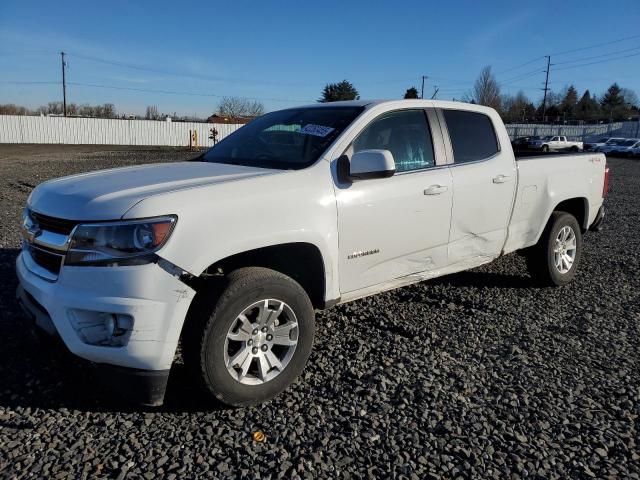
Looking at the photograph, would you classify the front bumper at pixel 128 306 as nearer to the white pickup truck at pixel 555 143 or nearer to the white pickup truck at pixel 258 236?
the white pickup truck at pixel 258 236

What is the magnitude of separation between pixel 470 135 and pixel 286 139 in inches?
67.5

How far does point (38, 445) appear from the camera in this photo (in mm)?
2625

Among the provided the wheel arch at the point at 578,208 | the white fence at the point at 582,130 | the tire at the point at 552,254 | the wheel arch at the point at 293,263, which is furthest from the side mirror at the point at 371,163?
the white fence at the point at 582,130

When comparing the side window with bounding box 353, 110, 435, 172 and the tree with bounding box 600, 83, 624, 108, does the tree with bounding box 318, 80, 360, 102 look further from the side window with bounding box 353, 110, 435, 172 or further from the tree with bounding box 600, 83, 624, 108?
the tree with bounding box 600, 83, 624, 108

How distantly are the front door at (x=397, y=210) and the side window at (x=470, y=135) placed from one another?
27 cm

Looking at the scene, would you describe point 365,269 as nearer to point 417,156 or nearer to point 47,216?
point 417,156

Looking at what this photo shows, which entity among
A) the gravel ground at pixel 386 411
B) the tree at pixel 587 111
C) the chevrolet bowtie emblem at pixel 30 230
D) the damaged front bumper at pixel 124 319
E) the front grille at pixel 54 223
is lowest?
the gravel ground at pixel 386 411

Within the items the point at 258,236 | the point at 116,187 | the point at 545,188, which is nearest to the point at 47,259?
the point at 116,187

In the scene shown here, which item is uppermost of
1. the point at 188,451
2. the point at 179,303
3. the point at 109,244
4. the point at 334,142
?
the point at 334,142

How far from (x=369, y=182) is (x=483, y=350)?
1573 mm

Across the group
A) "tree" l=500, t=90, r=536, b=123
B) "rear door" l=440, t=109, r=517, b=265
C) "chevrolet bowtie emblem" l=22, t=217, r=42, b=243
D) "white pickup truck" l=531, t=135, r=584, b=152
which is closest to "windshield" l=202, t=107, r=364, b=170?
"rear door" l=440, t=109, r=517, b=265

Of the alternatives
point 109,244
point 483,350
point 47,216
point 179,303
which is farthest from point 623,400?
point 47,216

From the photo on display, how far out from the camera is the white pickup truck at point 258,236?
8.55 ft

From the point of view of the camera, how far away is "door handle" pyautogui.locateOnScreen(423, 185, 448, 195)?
153 inches
